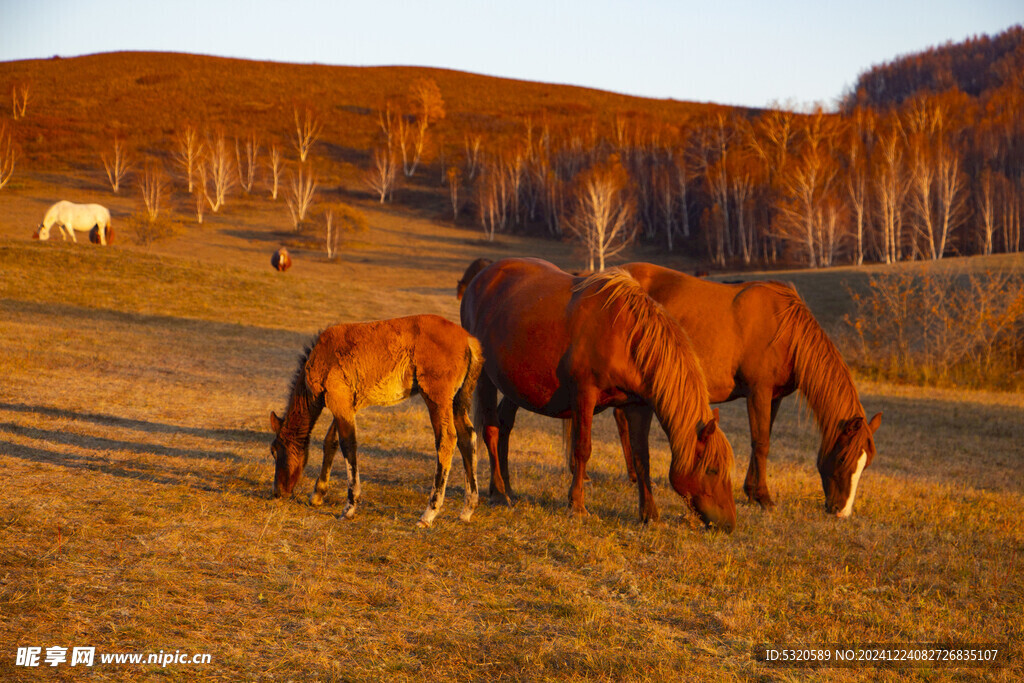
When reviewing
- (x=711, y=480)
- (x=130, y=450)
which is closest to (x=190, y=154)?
(x=130, y=450)

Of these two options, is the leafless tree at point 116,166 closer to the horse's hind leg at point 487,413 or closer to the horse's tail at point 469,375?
the horse's hind leg at point 487,413

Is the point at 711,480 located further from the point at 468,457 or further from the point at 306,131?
the point at 306,131

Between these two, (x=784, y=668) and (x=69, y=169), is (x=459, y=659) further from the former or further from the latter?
(x=69, y=169)

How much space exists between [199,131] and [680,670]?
86.4 m

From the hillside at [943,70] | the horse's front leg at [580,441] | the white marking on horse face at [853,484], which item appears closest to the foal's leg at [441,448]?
the horse's front leg at [580,441]

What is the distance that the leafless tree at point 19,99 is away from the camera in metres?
83.0

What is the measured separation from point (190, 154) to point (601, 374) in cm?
7097

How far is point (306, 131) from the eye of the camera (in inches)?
3492

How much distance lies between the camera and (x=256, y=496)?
6.91 meters

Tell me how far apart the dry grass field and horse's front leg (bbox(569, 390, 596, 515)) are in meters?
0.19

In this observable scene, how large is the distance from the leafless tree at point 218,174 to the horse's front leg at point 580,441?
6455 centimetres

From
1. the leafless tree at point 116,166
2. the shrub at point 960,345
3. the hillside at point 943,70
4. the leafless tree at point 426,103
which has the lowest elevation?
the shrub at point 960,345

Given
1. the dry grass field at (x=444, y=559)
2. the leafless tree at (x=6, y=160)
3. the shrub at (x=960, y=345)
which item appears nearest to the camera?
the dry grass field at (x=444, y=559)

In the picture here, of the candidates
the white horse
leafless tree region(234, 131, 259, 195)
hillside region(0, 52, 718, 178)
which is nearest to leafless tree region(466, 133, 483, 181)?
hillside region(0, 52, 718, 178)
